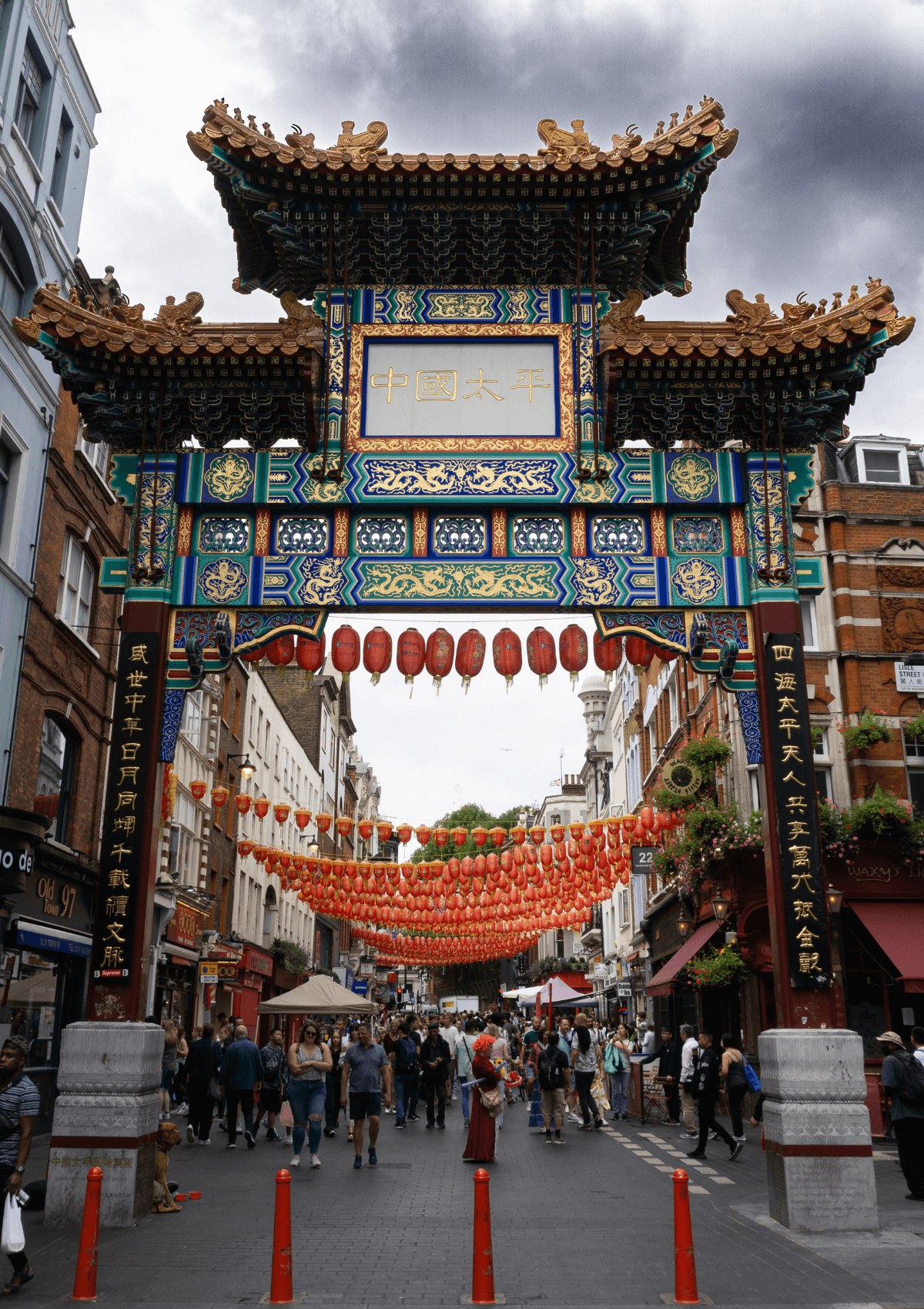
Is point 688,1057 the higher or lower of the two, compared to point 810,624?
lower

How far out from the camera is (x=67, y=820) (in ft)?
65.1

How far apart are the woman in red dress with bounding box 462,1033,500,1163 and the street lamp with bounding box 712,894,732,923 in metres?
9.65

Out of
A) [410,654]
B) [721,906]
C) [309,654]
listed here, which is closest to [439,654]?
[410,654]

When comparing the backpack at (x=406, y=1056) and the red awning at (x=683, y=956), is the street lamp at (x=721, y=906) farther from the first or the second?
the backpack at (x=406, y=1056)

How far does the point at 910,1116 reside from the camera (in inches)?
484

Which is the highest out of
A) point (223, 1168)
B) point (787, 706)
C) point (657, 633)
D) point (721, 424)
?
point (721, 424)

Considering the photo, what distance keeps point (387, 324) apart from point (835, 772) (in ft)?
46.6

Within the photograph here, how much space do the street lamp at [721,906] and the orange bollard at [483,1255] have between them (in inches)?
656

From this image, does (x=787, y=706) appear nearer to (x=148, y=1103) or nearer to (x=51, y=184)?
(x=148, y=1103)

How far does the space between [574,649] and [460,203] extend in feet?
17.2

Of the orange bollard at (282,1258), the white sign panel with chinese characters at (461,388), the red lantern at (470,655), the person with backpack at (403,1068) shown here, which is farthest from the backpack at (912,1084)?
the person with backpack at (403,1068)

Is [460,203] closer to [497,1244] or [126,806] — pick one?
[126,806]

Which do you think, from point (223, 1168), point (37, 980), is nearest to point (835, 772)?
point (223, 1168)

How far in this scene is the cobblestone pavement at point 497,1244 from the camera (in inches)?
311
